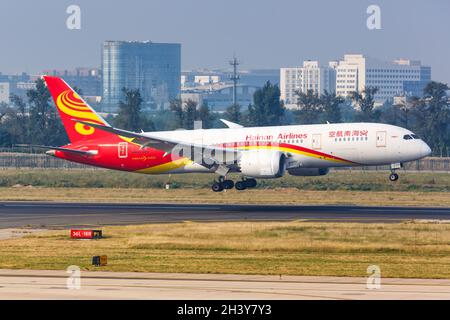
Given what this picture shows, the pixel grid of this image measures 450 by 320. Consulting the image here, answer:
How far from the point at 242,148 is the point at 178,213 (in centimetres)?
948

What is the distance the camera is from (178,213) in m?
65.2

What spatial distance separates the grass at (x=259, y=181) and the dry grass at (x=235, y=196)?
8.04 feet

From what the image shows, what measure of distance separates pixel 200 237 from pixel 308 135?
75.2 feet

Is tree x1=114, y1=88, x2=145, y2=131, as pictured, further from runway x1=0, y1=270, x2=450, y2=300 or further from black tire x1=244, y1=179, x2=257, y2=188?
runway x1=0, y1=270, x2=450, y2=300

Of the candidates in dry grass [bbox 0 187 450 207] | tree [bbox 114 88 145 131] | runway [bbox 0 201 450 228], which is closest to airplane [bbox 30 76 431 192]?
dry grass [bbox 0 187 450 207]

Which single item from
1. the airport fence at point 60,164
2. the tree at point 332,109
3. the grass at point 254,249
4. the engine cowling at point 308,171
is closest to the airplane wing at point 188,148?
the engine cowling at point 308,171

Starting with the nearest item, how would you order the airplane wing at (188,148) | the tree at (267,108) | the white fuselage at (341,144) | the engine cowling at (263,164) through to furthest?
1. the engine cowling at (263,164)
2. the white fuselage at (341,144)
3. the airplane wing at (188,148)
4. the tree at (267,108)

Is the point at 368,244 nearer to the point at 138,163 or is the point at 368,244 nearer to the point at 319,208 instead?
the point at 319,208

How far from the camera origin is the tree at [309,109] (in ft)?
601

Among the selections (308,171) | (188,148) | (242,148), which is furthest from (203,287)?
(188,148)

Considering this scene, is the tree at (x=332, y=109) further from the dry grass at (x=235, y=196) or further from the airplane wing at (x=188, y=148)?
the airplane wing at (x=188, y=148)

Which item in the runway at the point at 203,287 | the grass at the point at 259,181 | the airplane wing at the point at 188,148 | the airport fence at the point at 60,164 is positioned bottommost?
the runway at the point at 203,287

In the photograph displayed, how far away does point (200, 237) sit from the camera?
50562mm
